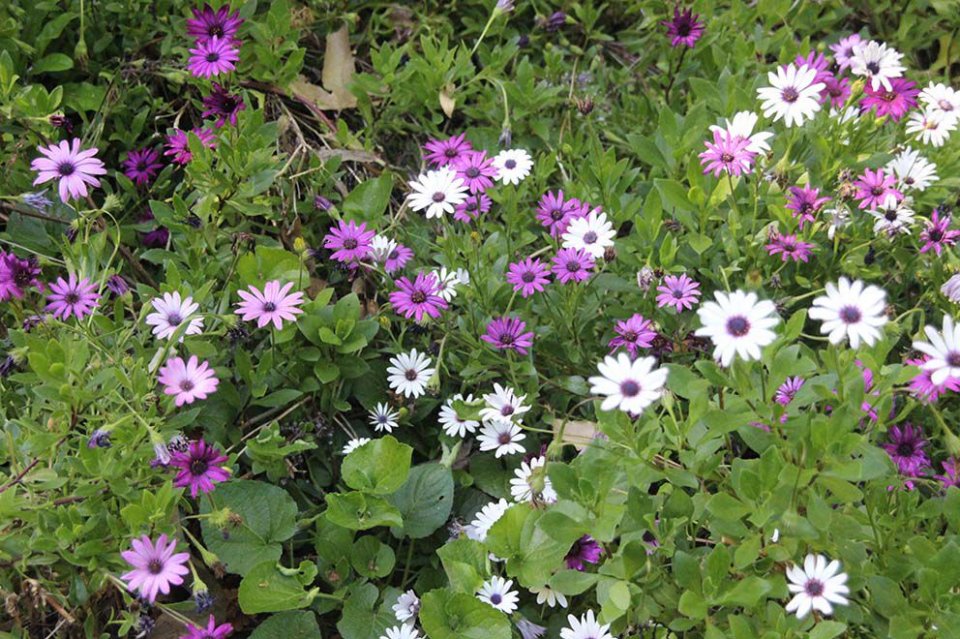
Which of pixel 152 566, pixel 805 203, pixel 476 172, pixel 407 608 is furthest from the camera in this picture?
pixel 476 172

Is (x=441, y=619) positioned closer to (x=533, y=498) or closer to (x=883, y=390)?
(x=533, y=498)

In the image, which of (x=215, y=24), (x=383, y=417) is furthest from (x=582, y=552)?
(x=215, y=24)

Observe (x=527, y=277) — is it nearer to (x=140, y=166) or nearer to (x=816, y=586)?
(x=816, y=586)

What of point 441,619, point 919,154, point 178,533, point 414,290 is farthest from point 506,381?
point 919,154

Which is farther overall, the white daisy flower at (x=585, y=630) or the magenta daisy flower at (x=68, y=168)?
the magenta daisy flower at (x=68, y=168)

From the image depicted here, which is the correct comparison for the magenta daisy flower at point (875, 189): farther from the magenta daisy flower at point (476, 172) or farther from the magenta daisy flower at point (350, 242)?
the magenta daisy flower at point (350, 242)

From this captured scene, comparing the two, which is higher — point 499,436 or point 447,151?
point 447,151

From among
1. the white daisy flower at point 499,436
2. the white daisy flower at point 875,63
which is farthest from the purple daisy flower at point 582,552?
the white daisy flower at point 875,63
